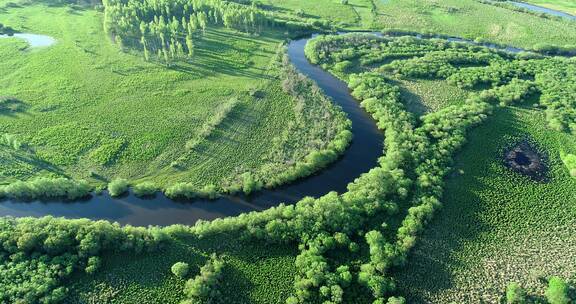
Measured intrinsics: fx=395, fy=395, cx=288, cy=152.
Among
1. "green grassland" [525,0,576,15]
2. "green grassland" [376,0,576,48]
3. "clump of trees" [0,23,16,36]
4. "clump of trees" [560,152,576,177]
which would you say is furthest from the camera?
"green grassland" [525,0,576,15]

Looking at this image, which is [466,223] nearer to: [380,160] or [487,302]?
[487,302]

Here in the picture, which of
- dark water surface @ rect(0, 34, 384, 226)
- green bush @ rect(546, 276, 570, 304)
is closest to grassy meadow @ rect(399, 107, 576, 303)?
green bush @ rect(546, 276, 570, 304)

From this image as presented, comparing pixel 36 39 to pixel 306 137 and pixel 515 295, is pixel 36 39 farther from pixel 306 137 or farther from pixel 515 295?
pixel 515 295

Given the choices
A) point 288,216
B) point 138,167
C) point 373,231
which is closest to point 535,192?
point 373,231

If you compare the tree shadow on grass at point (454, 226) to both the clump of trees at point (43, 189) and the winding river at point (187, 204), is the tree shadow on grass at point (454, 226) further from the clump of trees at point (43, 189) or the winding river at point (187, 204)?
the clump of trees at point (43, 189)

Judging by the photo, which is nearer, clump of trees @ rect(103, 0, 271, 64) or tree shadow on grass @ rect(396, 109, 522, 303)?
tree shadow on grass @ rect(396, 109, 522, 303)

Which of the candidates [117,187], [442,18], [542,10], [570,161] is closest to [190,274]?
[117,187]

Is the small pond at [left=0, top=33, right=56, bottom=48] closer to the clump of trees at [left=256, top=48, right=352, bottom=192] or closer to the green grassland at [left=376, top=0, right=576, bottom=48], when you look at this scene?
the clump of trees at [left=256, top=48, right=352, bottom=192]

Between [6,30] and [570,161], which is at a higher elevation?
[6,30]
